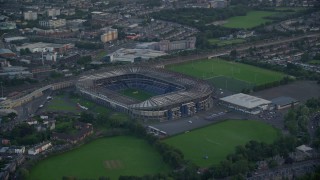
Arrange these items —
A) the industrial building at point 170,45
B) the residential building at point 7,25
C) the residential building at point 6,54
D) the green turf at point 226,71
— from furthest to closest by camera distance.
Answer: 1. the residential building at point 7,25
2. the industrial building at point 170,45
3. the residential building at point 6,54
4. the green turf at point 226,71

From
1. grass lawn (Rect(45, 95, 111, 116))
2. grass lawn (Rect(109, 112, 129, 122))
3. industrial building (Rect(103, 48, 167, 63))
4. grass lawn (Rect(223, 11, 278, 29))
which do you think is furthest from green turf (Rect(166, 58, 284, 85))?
grass lawn (Rect(223, 11, 278, 29))

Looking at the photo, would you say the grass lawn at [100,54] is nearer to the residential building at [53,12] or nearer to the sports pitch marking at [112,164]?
the residential building at [53,12]

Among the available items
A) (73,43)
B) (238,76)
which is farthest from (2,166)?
(73,43)

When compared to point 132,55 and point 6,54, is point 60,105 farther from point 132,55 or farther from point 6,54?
point 6,54

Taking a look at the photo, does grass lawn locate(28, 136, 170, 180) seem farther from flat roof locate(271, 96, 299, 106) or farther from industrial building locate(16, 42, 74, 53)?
industrial building locate(16, 42, 74, 53)

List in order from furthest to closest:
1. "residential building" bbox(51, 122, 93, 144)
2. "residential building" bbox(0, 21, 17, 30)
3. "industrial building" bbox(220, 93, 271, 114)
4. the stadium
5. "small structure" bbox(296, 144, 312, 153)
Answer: "residential building" bbox(0, 21, 17, 30) < "industrial building" bbox(220, 93, 271, 114) < the stadium < "residential building" bbox(51, 122, 93, 144) < "small structure" bbox(296, 144, 312, 153)

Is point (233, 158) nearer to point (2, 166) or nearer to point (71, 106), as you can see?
point (2, 166)

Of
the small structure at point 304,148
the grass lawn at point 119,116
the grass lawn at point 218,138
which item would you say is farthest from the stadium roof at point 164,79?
the small structure at point 304,148
